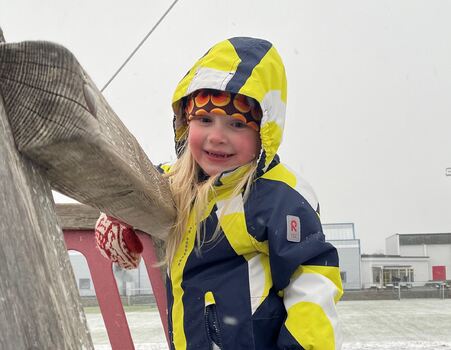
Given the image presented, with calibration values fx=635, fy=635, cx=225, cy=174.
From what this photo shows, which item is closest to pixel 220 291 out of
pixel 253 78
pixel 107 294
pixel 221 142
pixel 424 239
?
pixel 221 142

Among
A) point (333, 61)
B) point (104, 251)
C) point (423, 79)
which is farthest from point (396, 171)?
point (104, 251)

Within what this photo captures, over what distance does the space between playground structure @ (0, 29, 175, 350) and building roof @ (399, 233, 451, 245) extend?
38.4 metres

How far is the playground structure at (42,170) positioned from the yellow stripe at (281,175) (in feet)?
1.84

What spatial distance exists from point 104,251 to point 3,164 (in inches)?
32.7

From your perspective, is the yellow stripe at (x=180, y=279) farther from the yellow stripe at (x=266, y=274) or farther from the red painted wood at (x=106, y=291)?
the red painted wood at (x=106, y=291)

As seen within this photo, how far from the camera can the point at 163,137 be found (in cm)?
2216

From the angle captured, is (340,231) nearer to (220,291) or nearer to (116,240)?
(116,240)

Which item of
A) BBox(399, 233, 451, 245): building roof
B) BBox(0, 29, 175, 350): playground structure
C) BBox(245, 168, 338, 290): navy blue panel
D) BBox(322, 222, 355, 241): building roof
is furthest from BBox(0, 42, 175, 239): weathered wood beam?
BBox(399, 233, 451, 245): building roof

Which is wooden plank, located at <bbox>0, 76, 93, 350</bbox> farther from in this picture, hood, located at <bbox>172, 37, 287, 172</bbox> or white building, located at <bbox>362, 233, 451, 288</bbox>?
white building, located at <bbox>362, 233, 451, 288</bbox>

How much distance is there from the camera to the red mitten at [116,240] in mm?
1219

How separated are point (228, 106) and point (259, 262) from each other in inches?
10.8

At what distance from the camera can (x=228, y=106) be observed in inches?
43.4

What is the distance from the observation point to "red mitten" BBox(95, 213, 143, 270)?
1219mm

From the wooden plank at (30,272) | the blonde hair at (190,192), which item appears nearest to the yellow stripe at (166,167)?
the blonde hair at (190,192)
